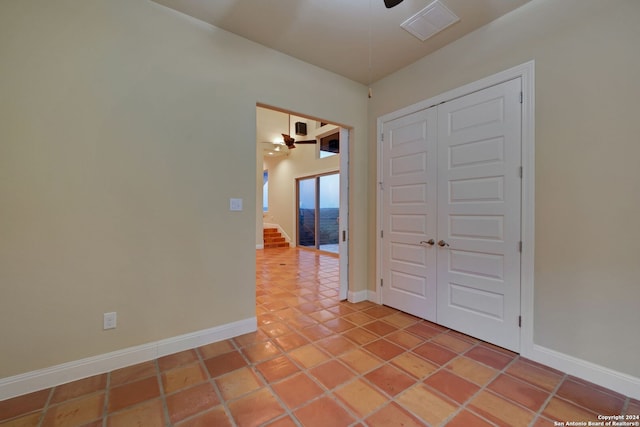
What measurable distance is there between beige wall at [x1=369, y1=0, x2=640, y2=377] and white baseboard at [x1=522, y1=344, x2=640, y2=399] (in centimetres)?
4

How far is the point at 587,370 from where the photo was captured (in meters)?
1.87

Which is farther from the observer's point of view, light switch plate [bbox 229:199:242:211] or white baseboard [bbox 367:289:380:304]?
white baseboard [bbox 367:289:380:304]

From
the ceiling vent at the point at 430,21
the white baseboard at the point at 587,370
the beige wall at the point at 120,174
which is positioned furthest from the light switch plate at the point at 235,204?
the white baseboard at the point at 587,370

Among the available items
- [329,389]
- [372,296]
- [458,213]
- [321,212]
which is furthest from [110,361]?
[321,212]

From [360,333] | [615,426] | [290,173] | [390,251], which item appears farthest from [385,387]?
[290,173]

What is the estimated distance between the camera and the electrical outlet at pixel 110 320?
1.99 m

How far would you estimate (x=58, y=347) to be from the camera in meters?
1.84

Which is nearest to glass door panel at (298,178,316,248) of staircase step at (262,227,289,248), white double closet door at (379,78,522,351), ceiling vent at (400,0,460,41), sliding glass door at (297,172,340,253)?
sliding glass door at (297,172,340,253)

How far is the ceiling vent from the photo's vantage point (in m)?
2.21

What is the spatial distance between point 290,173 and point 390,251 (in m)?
6.57

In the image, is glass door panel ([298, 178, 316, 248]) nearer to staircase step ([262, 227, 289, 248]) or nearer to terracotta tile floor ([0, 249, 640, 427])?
staircase step ([262, 227, 289, 248])

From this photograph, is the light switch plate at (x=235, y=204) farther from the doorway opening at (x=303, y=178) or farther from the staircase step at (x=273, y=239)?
the staircase step at (x=273, y=239)

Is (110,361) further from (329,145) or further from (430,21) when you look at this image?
(329,145)

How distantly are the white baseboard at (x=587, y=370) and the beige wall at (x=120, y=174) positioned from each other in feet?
8.43
